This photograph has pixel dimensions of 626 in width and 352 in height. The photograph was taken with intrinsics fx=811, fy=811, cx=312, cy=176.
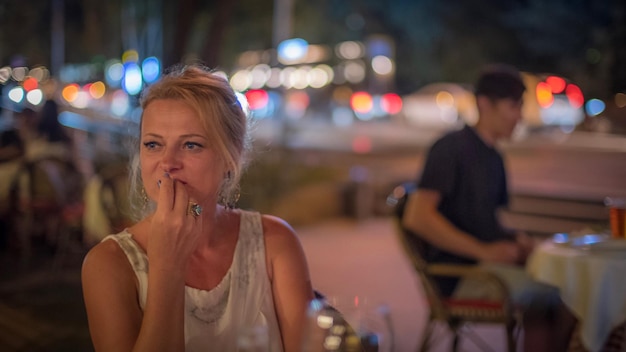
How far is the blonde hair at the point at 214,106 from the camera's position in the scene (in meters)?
2.18

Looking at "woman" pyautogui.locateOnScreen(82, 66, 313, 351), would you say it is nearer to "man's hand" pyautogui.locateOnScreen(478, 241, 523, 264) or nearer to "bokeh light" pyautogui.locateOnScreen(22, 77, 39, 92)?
"man's hand" pyautogui.locateOnScreen(478, 241, 523, 264)

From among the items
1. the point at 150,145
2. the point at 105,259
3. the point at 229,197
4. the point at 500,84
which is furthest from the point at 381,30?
the point at 105,259

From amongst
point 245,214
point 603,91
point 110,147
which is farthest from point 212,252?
point 110,147

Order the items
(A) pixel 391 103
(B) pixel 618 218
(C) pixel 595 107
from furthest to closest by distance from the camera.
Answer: (A) pixel 391 103 → (C) pixel 595 107 → (B) pixel 618 218

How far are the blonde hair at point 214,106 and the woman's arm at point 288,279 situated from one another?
0.20 m

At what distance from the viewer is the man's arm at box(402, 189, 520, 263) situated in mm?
4152

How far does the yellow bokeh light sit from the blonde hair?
25.8 feet

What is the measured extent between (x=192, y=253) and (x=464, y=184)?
255 centimetres

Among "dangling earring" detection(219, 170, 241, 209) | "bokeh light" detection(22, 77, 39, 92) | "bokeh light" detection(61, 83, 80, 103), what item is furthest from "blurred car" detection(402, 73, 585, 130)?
"dangling earring" detection(219, 170, 241, 209)

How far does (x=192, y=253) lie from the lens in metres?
2.00

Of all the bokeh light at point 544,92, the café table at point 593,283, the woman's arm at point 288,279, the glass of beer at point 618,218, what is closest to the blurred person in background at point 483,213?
the café table at point 593,283

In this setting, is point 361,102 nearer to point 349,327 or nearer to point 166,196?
point 166,196

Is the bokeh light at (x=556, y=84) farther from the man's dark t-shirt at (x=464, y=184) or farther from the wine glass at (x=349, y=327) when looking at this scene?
the wine glass at (x=349, y=327)

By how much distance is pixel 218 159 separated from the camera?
2.22 m
